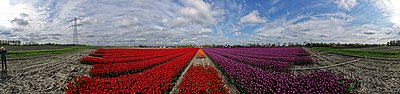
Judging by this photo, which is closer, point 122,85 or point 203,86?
point 203,86

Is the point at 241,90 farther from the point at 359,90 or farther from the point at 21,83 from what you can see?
the point at 21,83

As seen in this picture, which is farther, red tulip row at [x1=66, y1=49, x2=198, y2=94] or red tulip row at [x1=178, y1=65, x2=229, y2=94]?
red tulip row at [x1=66, y1=49, x2=198, y2=94]

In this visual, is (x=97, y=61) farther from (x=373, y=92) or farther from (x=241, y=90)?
(x=373, y=92)

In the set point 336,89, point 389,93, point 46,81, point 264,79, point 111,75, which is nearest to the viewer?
point 336,89

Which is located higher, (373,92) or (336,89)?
(336,89)

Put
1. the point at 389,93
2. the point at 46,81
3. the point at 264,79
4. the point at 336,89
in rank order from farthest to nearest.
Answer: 1. the point at 46,81
2. the point at 389,93
3. the point at 264,79
4. the point at 336,89

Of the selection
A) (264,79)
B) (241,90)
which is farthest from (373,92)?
(241,90)

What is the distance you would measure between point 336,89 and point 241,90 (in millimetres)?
2386

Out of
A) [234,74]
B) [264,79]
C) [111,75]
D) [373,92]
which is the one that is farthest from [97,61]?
[373,92]

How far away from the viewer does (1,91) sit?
6113 millimetres

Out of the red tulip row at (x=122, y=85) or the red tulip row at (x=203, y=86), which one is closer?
the red tulip row at (x=203, y=86)

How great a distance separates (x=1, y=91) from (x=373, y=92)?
1219 centimetres

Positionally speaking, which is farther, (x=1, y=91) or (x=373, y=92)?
(x=1, y=91)

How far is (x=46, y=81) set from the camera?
294 inches
